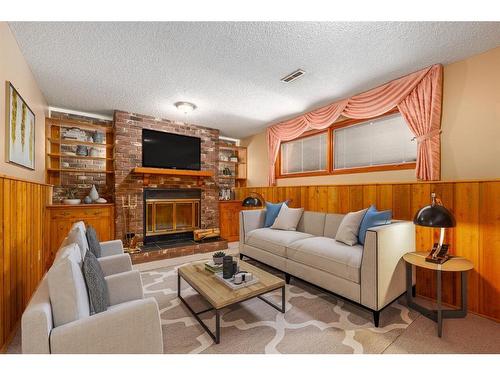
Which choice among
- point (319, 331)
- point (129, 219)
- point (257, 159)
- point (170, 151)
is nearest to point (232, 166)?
point (257, 159)

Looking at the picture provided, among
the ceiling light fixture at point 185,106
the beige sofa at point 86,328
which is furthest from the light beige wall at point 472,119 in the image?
the ceiling light fixture at point 185,106

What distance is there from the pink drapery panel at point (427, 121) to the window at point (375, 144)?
24 centimetres

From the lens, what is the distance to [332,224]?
2875 mm

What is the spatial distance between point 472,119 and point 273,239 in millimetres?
2420

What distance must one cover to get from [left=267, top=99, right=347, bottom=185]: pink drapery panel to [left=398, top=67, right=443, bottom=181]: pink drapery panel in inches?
34.9

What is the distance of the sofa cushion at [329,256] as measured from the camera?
2.00 metres

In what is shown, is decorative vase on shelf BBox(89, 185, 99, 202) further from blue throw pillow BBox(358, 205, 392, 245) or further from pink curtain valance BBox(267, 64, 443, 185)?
pink curtain valance BBox(267, 64, 443, 185)

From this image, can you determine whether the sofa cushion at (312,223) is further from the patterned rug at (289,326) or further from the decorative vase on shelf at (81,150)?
the decorative vase on shelf at (81,150)

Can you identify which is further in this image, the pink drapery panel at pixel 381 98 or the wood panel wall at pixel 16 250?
the pink drapery panel at pixel 381 98

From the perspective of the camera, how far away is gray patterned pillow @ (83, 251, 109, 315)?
121 centimetres

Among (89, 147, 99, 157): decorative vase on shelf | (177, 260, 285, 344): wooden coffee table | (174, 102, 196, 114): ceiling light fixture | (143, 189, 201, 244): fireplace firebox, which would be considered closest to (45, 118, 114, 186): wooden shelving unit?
(89, 147, 99, 157): decorative vase on shelf

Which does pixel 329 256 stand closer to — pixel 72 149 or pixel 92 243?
pixel 92 243

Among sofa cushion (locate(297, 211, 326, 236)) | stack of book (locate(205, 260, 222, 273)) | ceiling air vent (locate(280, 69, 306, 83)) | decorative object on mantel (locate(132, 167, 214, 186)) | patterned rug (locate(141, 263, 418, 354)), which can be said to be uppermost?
ceiling air vent (locate(280, 69, 306, 83))
